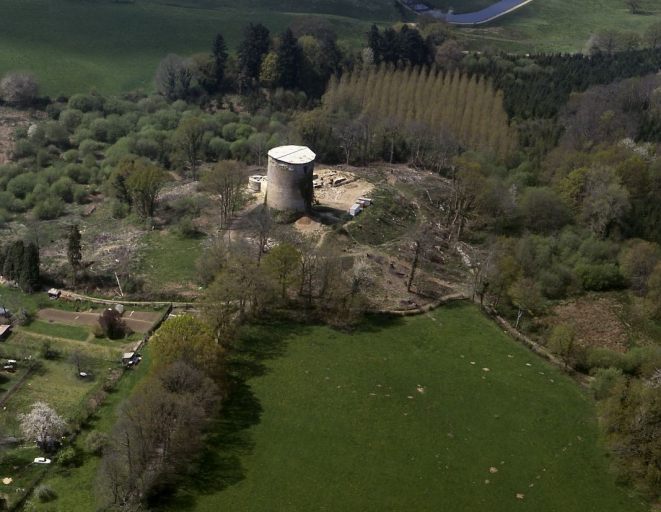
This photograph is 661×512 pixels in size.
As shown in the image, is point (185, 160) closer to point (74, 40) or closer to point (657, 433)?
point (74, 40)

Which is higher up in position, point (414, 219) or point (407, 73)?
point (407, 73)

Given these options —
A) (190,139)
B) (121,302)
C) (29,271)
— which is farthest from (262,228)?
(190,139)

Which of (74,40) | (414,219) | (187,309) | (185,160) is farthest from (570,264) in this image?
(74,40)

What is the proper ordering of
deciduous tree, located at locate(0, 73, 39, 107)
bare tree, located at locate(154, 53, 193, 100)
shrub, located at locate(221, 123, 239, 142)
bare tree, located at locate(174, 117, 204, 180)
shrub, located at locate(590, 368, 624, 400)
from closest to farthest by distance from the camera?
shrub, located at locate(590, 368, 624, 400)
bare tree, located at locate(174, 117, 204, 180)
shrub, located at locate(221, 123, 239, 142)
deciduous tree, located at locate(0, 73, 39, 107)
bare tree, located at locate(154, 53, 193, 100)

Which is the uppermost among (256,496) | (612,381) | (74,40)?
(74,40)

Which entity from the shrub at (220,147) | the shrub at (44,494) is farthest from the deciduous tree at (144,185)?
the shrub at (44,494)

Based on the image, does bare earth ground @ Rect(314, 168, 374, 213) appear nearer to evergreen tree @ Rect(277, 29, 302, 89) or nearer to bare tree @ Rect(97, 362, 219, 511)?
evergreen tree @ Rect(277, 29, 302, 89)

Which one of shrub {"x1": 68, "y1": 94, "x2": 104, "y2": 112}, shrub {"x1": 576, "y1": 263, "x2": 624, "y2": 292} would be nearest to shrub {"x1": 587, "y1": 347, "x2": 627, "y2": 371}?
shrub {"x1": 576, "y1": 263, "x2": 624, "y2": 292}
